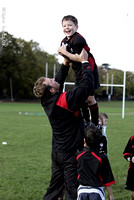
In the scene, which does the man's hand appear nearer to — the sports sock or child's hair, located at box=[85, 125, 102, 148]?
the sports sock

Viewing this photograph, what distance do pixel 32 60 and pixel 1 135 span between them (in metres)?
60.5

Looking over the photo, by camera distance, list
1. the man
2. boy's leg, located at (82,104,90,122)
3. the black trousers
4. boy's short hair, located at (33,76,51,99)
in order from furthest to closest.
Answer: boy's leg, located at (82,104,90,122) < the black trousers < boy's short hair, located at (33,76,51,99) < the man

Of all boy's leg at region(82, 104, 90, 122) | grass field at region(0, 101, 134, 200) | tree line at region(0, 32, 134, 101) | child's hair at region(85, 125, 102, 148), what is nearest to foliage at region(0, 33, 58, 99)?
tree line at region(0, 32, 134, 101)

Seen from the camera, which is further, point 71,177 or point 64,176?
point 64,176

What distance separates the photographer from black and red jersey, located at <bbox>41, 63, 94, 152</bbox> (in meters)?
4.11

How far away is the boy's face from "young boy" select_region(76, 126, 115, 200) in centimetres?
150

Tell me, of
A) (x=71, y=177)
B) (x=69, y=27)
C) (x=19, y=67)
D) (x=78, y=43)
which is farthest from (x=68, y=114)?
(x=19, y=67)

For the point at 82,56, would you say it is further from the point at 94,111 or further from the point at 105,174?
the point at 105,174

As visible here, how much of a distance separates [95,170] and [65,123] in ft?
2.79

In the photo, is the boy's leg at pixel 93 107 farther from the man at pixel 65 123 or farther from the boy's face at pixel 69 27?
the boy's face at pixel 69 27

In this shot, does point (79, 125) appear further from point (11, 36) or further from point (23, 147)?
point (11, 36)

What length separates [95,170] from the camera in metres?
4.04

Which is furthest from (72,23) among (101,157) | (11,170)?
(11,170)

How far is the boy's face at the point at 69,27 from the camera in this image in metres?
4.42
